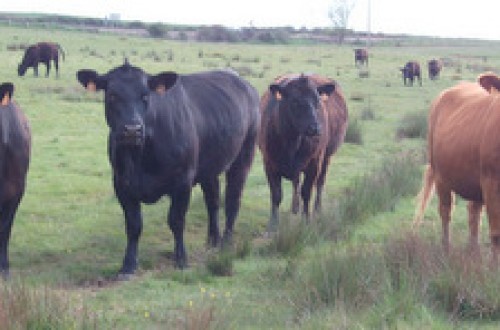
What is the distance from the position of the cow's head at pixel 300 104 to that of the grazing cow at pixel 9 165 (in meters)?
3.46

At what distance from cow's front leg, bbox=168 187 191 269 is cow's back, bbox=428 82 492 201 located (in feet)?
8.11

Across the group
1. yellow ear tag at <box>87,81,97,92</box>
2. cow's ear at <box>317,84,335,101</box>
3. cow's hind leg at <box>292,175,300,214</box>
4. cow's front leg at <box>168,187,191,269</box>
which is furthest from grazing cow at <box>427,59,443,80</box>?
yellow ear tag at <box>87,81,97,92</box>

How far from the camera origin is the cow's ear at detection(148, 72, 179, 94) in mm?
7754

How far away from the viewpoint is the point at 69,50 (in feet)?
149

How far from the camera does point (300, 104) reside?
10062mm

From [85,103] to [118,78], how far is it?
1319cm

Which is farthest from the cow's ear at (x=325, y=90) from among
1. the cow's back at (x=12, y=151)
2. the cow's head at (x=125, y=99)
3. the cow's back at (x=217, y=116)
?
the cow's back at (x=12, y=151)

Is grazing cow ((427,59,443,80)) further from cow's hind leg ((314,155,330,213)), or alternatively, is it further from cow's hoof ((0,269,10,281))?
cow's hoof ((0,269,10,281))

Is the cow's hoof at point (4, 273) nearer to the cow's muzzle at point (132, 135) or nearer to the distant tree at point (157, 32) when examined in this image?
the cow's muzzle at point (132, 135)

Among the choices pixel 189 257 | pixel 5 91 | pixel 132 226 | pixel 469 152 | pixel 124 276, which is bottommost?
pixel 189 257

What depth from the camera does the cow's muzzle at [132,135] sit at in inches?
278

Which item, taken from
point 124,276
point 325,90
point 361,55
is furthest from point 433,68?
point 124,276

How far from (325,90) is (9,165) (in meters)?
4.62

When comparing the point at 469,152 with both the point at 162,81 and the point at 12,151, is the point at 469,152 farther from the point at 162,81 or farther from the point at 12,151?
the point at 12,151
